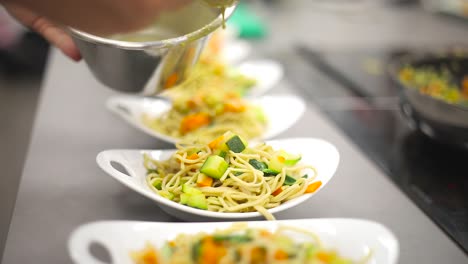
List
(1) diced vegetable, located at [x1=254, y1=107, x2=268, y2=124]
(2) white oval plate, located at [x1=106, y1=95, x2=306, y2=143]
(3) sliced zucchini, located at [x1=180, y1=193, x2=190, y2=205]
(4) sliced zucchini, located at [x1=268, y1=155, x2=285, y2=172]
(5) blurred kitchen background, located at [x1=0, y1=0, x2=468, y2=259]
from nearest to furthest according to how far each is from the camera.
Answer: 1. (3) sliced zucchini, located at [x1=180, y1=193, x2=190, y2=205]
2. (4) sliced zucchini, located at [x1=268, y1=155, x2=285, y2=172]
3. (2) white oval plate, located at [x1=106, y1=95, x2=306, y2=143]
4. (1) diced vegetable, located at [x1=254, y1=107, x2=268, y2=124]
5. (5) blurred kitchen background, located at [x1=0, y1=0, x2=468, y2=259]

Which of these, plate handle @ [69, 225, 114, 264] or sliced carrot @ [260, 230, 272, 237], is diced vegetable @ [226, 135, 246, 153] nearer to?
sliced carrot @ [260, 230, 272, 237]

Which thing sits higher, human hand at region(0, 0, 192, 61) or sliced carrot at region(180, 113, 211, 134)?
human hand at region(0, 0, 192, 61)

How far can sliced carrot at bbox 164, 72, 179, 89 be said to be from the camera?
3.96 ft

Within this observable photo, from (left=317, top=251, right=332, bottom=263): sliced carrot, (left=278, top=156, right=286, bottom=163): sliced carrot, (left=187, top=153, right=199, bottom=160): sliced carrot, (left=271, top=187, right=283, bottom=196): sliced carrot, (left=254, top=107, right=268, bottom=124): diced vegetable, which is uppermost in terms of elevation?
(left=187, top=153, right=199, bottom=160): sliced carrot

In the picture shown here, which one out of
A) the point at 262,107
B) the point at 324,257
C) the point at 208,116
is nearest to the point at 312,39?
the point at 262,107

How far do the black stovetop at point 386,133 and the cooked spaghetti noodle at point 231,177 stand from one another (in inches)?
14.2

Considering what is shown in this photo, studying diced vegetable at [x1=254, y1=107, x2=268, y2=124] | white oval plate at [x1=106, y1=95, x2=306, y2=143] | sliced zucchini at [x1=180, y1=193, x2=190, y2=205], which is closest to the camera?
sliced zucchini at [x1=180, y1=193, x2=190, y2=205]

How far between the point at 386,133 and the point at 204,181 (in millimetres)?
846

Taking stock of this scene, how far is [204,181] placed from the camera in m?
0.98

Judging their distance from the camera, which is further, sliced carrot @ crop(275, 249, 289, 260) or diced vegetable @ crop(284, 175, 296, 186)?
diced vegetable @ crop(284, 175, 296, 186)

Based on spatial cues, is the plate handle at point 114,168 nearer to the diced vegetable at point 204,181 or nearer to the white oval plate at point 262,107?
the diced vegetable at point 204,181

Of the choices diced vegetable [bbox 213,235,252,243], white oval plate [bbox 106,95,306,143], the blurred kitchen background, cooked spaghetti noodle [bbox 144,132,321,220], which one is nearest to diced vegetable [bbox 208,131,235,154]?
cooked spaghetti noodle [bbox 144,132,321,220]

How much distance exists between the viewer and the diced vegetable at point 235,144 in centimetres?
104

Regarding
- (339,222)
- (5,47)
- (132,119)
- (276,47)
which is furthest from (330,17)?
(339,222)
